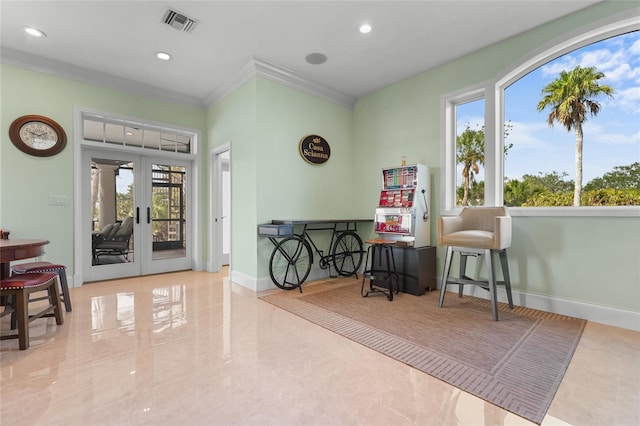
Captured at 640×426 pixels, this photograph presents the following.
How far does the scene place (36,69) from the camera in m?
3.73

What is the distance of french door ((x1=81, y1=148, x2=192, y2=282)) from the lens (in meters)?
4.29

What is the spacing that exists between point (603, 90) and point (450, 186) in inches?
66.6

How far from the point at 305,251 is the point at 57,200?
11.2 ft

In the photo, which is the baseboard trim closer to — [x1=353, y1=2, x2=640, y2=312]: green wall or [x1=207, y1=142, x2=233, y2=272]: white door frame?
[x1=353, y1=2, x2=640, y2=312]: green wall

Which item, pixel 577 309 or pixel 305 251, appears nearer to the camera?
pixel 577 309

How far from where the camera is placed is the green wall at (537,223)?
2.65m

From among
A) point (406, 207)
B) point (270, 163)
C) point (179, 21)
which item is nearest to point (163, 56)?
point (179, 21)

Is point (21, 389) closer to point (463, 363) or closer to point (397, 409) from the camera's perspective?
point (397, 409)

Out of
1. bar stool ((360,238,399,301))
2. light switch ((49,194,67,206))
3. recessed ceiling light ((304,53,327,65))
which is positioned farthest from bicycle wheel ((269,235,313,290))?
light switch ((49,194,67,206))

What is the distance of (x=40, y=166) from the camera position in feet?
12.3

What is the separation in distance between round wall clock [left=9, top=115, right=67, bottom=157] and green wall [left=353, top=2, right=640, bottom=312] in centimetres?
453

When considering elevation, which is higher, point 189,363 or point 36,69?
point 36,69

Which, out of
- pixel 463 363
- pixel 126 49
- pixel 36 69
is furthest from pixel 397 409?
pixel 36 69

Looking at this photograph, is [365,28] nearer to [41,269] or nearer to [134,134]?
[134,134]
